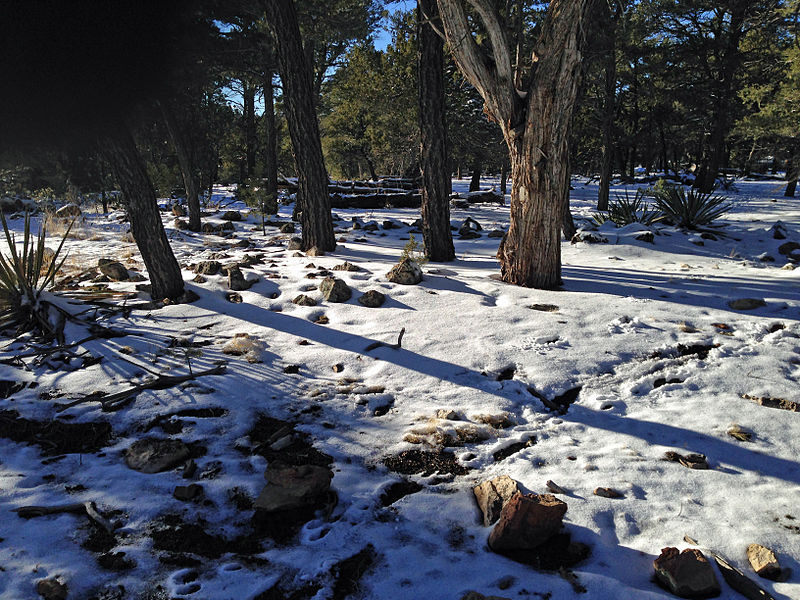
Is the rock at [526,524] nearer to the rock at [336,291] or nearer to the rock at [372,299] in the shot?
the rock at [372,299]

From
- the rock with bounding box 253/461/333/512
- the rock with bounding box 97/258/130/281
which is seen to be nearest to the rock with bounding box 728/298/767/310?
the rock with bounding box 253/461/333/512

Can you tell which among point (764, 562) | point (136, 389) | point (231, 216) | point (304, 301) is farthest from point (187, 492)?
point (231, 216)

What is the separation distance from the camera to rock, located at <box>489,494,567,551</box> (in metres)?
1.71

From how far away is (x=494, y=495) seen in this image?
76.7 inches

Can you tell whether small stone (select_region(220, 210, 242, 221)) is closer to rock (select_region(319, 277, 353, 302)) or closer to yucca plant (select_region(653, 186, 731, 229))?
rock (select_region(319, 277, 353, 302))

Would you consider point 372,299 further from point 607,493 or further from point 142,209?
point 607,493

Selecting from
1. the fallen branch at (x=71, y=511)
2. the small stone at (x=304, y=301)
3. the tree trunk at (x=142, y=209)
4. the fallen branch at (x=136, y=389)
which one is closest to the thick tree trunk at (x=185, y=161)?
the tree trunk at (x=142, y=209)

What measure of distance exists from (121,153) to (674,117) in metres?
29.2

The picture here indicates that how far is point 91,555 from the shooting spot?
165 centimetres

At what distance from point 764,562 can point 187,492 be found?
228 cm

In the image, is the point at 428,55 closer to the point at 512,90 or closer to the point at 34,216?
the point at 512,90

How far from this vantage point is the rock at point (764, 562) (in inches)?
60.2

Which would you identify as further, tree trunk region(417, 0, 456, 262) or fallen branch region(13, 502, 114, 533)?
tree trunk region(417, 0, 456, 262)

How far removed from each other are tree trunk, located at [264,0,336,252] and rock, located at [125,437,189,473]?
4.78 m
